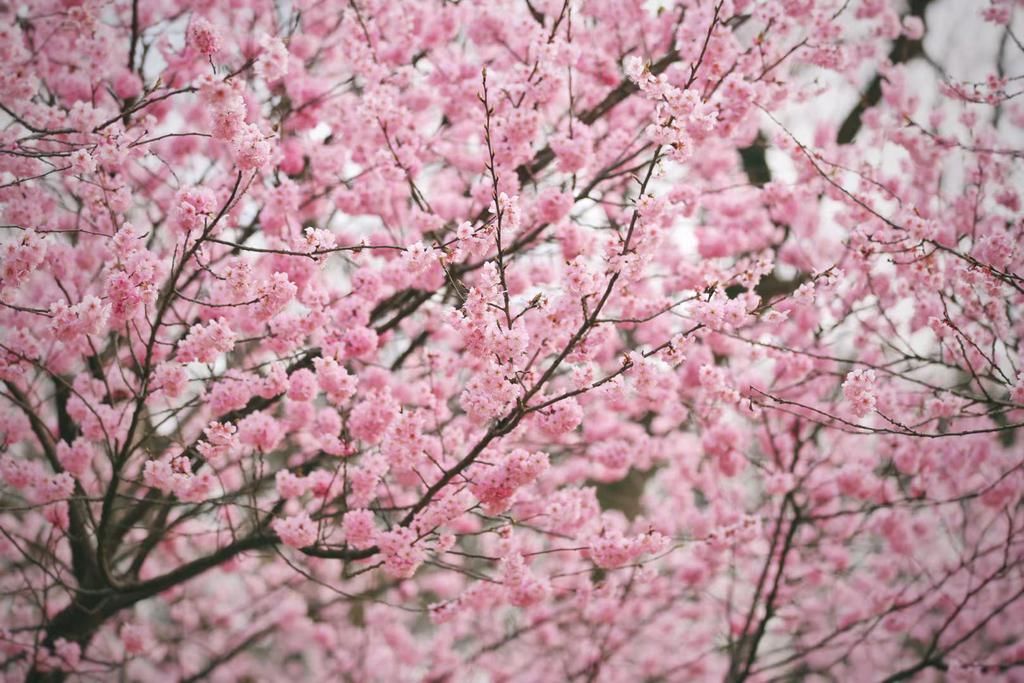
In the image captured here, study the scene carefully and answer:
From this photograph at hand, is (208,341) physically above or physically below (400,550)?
above

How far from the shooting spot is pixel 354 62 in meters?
4.18

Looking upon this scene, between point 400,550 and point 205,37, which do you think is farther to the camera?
point 400,550

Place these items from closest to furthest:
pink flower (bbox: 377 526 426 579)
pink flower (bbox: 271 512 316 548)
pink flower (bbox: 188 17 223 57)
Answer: pink flower (bbox: 188 17 223 57) < pink flower (bbox: 377 526 426 579) < pink flower (bbox: 271 512 316 548)

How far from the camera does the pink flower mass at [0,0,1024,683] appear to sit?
9.50 feet

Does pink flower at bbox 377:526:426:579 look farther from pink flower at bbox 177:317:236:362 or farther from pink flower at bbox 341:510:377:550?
pink flower at bbox 177:317:236:362

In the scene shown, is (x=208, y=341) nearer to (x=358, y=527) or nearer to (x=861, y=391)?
(x=358, y=527)

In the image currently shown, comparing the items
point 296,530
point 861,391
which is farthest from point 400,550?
point 861,391

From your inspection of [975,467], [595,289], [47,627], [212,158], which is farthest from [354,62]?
[975,467]

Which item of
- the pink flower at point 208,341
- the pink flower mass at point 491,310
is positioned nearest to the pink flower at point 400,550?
the pink flower mass at point 491,310

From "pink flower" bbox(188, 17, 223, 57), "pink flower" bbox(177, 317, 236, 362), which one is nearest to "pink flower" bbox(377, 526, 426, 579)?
"pink flower" bbox(177, 317, 236, 362)

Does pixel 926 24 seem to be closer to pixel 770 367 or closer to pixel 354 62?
pixel 770 367

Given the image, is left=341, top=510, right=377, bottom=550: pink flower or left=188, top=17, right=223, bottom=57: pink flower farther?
left=341, top=510, right=377, bottom=550: pink flower

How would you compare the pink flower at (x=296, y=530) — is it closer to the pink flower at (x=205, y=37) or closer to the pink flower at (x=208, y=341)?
the pink flower at (x=208, y=341)

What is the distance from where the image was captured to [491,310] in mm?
2836
